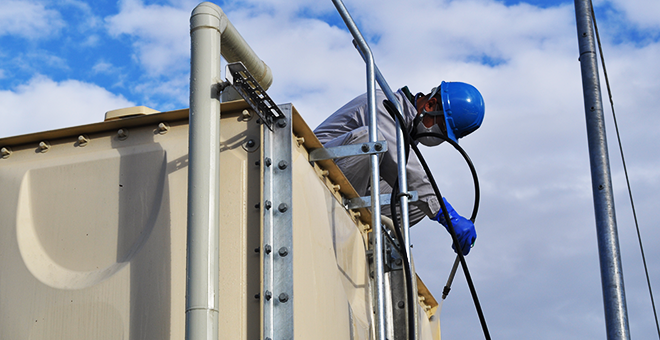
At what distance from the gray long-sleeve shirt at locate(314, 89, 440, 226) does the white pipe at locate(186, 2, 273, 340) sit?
198 cm

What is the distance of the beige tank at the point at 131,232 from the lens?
3191mm

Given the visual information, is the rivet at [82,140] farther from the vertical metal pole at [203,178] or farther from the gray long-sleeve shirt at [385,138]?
the gray long-sleeve shirt at [385,138]

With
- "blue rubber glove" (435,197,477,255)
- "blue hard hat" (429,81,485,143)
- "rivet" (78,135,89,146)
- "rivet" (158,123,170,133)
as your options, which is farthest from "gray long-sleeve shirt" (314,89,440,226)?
"rivet" (78,135,89,146)

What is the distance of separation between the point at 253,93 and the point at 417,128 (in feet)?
10.3

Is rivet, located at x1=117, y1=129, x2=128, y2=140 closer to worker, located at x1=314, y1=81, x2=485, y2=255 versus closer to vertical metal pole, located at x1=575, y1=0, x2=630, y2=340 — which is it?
worker, located at x1=314, y1=81, x2=485, y2=255

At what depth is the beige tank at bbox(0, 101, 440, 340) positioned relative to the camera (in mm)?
3191

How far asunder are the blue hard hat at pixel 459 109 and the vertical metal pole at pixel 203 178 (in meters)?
3.30

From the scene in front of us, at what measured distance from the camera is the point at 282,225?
3.23 metres

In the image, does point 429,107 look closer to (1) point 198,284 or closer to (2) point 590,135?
(2) point 590,135

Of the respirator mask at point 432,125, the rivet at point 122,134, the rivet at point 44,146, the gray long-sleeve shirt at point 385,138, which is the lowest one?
the rivet at point 122,134

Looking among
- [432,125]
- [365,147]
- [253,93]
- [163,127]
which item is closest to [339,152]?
[365,147]

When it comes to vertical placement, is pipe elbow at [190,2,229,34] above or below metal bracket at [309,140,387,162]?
above

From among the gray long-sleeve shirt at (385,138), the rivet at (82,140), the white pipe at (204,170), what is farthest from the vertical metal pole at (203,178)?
the gray long-sleeve shirt at (385,138)

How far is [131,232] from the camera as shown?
11.0ft
